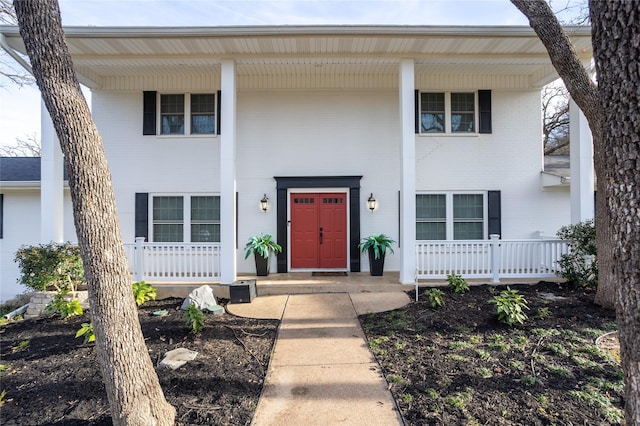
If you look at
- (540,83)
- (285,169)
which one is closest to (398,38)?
(285,169)

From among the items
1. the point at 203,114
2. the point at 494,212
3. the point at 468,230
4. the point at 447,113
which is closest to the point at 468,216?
the point at 468,230

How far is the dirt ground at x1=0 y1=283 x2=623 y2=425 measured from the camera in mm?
2881

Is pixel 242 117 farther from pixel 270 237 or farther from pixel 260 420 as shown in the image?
pixel 260 420

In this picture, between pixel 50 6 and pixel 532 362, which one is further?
pixel 532 362

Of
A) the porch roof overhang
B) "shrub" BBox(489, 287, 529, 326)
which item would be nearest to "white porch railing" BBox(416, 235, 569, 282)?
"shrub" BBox(489, 287, 529, 326)

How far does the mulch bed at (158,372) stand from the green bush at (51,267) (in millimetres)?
990

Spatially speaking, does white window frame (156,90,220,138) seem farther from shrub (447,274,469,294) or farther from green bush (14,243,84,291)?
shrub (447,274,469,294)

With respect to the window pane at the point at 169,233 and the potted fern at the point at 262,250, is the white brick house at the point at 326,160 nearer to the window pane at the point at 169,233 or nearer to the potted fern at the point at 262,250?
the window pane at the point at 169,233

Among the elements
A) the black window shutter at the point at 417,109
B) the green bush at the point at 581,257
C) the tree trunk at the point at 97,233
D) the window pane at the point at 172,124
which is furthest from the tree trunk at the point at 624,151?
the window pane at the point at 172,124

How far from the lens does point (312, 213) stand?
337 inches

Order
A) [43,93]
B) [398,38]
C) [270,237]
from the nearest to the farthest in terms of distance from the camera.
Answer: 1. [43,93]
2. [398,38]
3. [270,237]

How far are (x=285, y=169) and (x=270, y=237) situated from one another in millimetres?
1828

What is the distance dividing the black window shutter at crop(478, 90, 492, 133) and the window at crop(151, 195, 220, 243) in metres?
7.25

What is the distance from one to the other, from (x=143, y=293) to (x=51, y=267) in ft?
6.08
